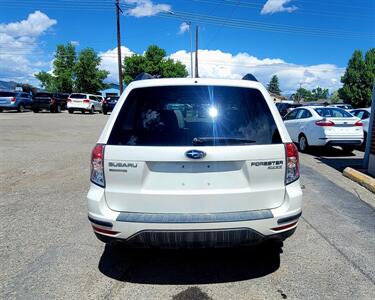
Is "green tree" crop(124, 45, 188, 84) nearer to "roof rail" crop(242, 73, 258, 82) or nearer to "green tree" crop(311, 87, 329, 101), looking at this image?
"roof rail" crop(242, 73, 258, 82)

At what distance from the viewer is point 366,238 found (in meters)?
4.36

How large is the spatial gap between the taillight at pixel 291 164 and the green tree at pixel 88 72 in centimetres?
6109

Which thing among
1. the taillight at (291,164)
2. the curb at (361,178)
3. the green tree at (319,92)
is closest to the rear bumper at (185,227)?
the taillight at (291,164)

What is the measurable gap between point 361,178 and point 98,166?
241 inches

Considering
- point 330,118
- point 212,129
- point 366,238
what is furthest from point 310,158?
point 212,129

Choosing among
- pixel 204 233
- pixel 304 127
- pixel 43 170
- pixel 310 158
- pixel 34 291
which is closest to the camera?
Answer: pixel 204 233

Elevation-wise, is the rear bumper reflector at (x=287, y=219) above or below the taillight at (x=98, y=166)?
below

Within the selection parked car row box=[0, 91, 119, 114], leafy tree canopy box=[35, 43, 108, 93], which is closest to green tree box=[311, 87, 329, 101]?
leafy tree canopy box=[35, 43, 108, 93]

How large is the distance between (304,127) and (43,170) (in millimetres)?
8169

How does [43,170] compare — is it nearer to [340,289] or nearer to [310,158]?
[340,289]

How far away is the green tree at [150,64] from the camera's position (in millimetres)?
70000

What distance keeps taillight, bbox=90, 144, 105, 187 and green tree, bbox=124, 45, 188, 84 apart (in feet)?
224

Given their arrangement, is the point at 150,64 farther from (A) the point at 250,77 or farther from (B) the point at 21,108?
(A) the point at 250,77

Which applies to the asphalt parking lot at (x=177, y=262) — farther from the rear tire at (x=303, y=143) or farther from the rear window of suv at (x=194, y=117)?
the rear tire at (x=303, y=143)
